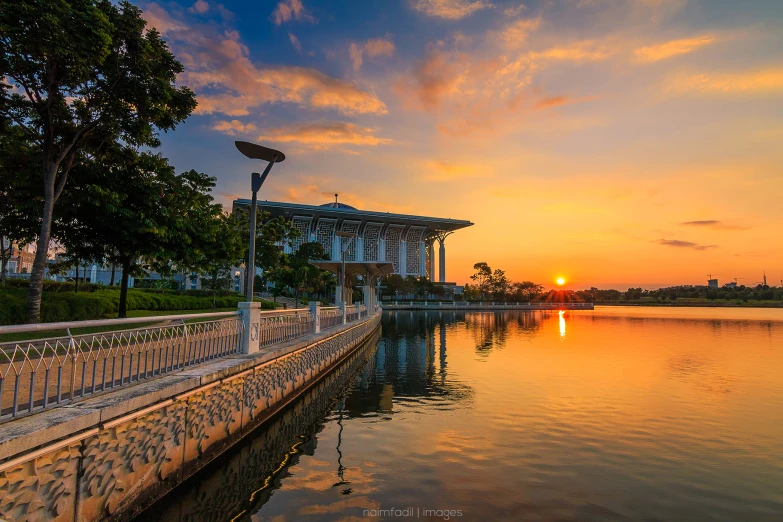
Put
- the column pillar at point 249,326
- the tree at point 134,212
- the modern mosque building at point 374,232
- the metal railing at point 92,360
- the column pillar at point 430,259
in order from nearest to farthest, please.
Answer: the metal railing at point 92,360, the column pillar at point 249,326, the tree at point 134,212, the modern mosque building at point 374,232, the column pillar at point 430,259

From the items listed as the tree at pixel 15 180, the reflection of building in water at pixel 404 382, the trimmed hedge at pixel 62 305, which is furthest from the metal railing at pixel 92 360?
the tree at pixel 15 180

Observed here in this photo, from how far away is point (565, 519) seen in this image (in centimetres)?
692

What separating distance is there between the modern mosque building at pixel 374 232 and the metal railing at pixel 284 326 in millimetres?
85508

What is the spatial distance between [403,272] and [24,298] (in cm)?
10970

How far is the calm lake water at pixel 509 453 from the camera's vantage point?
727 centimetres

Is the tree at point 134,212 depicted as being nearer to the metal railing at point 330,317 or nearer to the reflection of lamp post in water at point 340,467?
the metal railing at point 330,317

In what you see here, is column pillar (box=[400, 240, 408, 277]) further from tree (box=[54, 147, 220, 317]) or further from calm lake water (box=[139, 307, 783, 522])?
calm lake water (box=[139, 307, 783, 522])

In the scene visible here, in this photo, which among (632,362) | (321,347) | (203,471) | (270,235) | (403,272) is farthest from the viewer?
(403,272)

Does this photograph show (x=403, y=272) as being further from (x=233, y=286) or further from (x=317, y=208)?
(x=233, y=286)

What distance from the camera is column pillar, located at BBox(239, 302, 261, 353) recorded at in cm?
1087

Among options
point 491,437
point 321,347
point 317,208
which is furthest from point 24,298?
point 317,208

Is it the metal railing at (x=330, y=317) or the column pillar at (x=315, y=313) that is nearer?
the column pillar at (x=315, y=313)

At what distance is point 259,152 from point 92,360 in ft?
21.8

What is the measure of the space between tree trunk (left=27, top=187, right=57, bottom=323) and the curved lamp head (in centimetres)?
799
